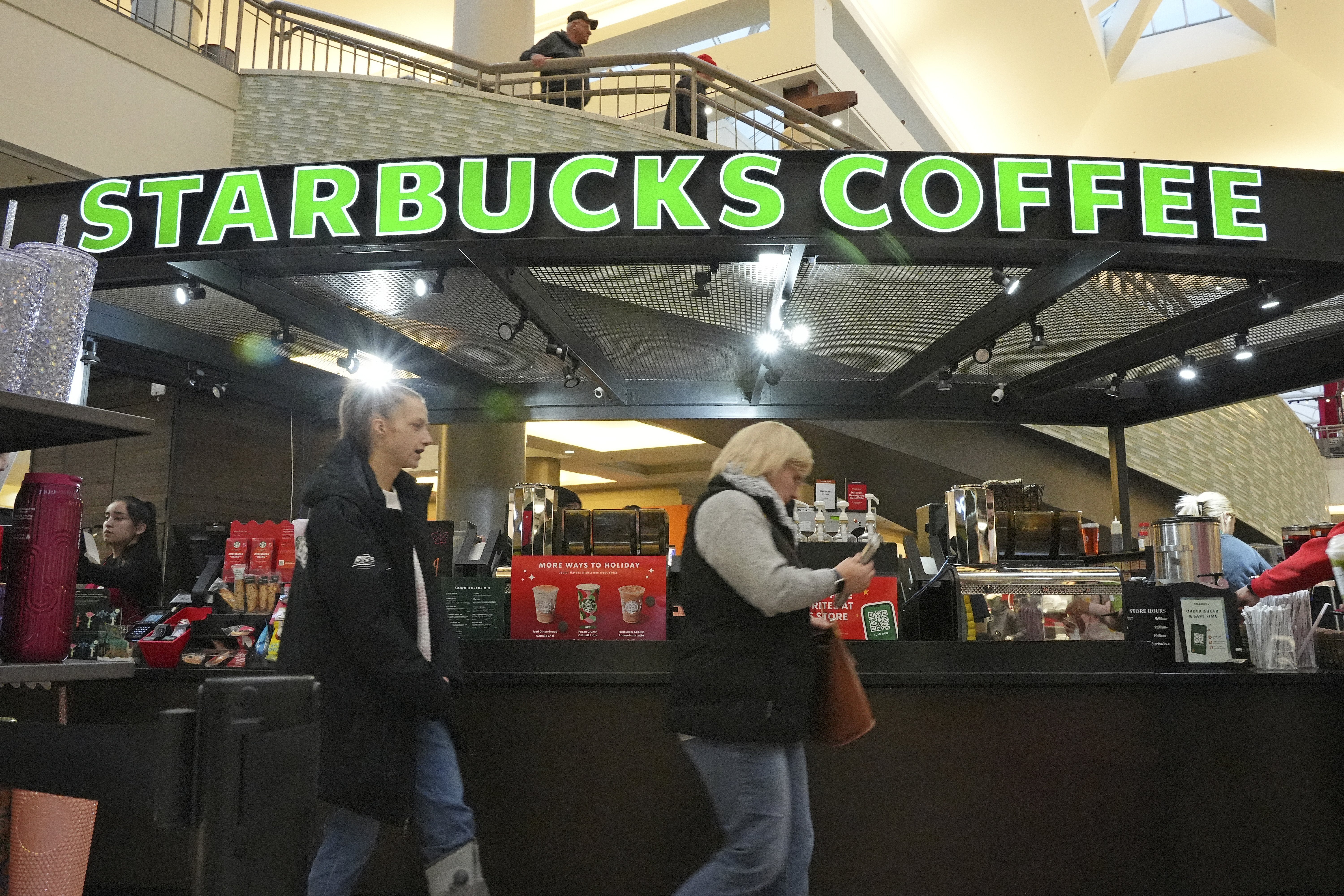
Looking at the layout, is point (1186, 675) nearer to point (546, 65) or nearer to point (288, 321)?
point (288, 321)

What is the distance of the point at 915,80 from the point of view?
17.1 meters

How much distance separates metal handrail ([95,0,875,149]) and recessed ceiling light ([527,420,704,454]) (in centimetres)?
394

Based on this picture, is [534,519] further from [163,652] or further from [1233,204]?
[1233,204]

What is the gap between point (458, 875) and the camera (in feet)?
7.29

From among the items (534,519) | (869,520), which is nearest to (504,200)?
(534,519)

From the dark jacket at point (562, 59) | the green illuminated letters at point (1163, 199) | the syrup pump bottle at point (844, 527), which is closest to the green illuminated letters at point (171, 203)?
the syrup pump bottle at point (844, 527)

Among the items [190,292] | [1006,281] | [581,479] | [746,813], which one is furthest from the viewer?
[581,479]

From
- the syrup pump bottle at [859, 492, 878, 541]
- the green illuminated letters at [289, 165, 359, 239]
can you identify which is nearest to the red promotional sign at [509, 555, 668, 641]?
the syrup pump bottle at [859, 492, 878, 541]

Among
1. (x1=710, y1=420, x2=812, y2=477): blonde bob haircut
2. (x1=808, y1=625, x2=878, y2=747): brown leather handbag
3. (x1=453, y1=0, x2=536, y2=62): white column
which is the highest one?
(x1=453, y1=0, x2=536, y2=62): white column

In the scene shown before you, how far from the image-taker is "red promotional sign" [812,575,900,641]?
3467mm

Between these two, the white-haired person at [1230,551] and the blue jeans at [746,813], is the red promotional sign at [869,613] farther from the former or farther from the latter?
the white-haired person at [1230,551]

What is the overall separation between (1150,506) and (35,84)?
10096mm

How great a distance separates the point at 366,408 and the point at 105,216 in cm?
282

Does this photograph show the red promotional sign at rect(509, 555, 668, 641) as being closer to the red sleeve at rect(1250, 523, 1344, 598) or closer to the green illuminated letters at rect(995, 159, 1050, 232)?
the green illuminated letters at rect(995, 159, 1050, 232)
